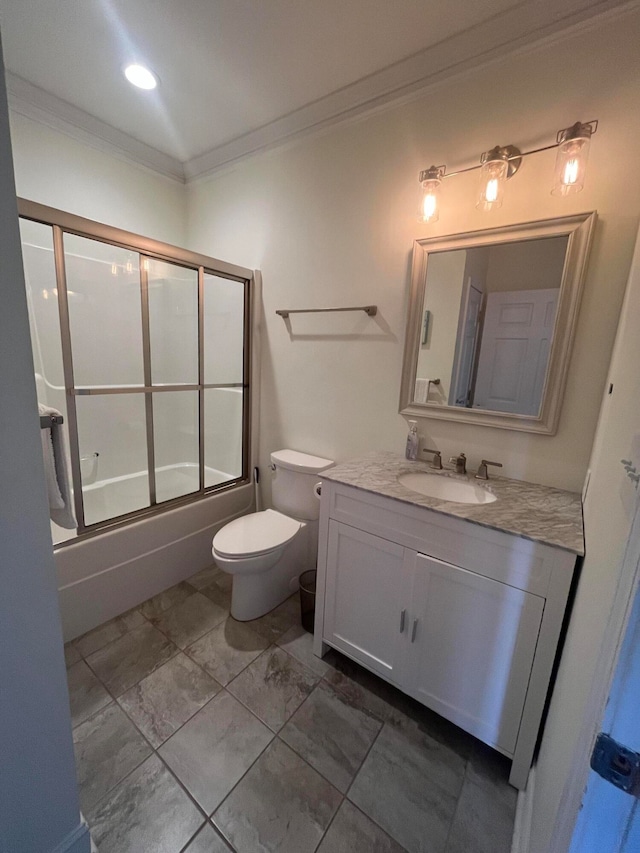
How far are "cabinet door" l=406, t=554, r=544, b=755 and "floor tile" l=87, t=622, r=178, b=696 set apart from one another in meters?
1.10

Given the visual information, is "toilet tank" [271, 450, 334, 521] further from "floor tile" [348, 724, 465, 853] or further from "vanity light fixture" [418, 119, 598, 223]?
"vanity light fixture" [418, 119, 598, 223]

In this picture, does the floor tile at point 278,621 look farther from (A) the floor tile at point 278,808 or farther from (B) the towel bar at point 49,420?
(B) the towel bar at point 49,420

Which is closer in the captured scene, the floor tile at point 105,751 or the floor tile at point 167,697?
the floor tile at point 105,751

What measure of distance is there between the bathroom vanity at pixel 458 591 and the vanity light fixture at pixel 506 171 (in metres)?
1.13

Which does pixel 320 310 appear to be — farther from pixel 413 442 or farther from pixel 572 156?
pixel 572 156

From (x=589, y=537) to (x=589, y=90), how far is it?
152cm

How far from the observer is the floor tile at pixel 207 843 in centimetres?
95

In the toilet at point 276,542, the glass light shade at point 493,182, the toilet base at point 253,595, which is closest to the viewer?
the glass light shade at point 493,182

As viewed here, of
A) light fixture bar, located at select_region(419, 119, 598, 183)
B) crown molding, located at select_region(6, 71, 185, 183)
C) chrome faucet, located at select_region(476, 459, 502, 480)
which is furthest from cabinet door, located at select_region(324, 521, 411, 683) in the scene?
crown molding, located at select_region(6, 71, 185, 183)

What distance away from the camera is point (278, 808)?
1.05 meters

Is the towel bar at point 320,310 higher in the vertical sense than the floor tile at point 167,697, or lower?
higher

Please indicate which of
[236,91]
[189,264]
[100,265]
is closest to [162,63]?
[236,91]

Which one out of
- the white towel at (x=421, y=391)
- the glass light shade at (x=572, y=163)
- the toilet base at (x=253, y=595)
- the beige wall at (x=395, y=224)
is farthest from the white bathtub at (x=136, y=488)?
the glass light shade at (x=572, y=163)

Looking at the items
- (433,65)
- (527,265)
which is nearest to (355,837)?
(527,265)
